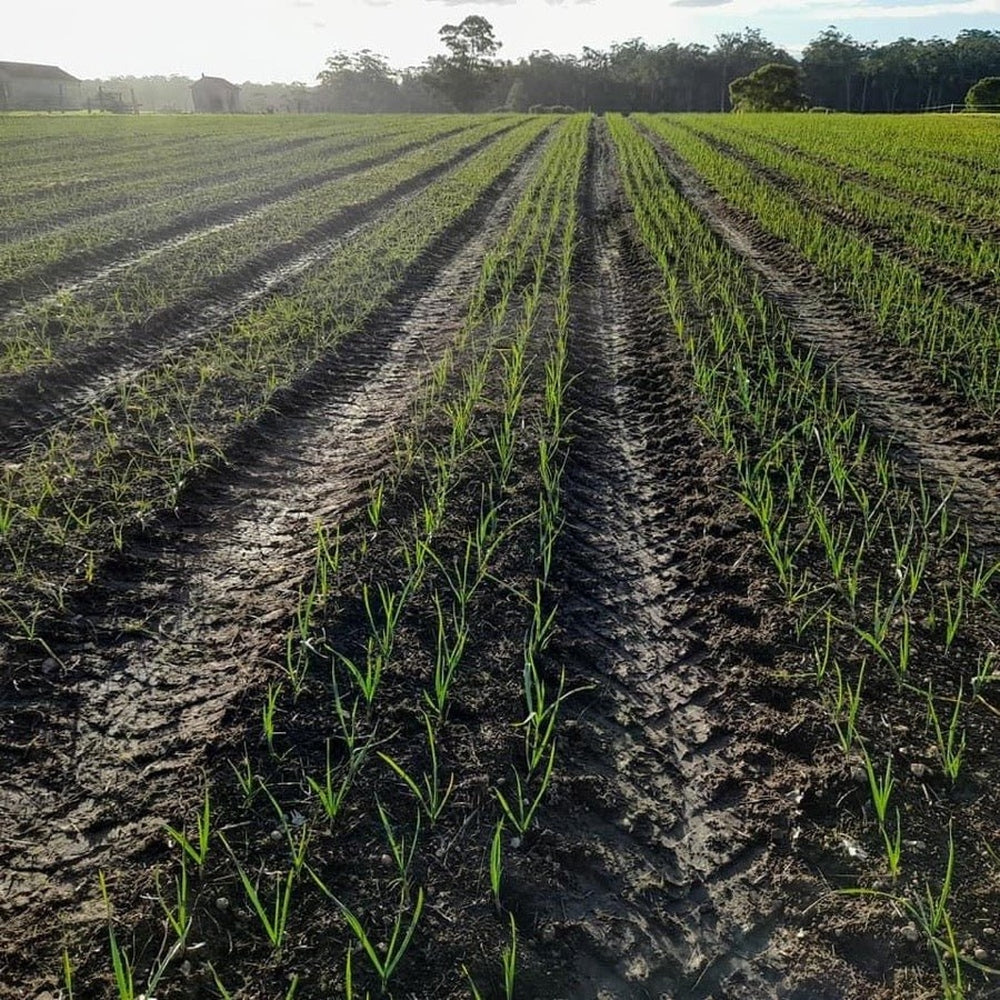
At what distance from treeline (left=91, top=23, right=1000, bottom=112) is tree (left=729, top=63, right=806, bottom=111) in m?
17.8

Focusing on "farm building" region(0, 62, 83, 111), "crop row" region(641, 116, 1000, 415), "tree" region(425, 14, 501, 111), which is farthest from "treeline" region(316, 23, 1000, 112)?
"crop row" region(641, 116, 1000, 415)

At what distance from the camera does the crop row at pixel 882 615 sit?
203 centimetres

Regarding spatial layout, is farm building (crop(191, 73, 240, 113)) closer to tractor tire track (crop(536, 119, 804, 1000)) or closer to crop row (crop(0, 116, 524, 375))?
crop row (crop(0, 116, 524, 375))

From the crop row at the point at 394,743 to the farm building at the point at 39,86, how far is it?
6124 centimetres

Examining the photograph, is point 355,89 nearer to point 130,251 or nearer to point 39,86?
point 39,86

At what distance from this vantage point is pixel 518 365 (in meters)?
5.28

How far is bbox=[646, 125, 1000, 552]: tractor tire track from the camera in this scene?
402 cm

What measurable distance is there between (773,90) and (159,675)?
2126 inches

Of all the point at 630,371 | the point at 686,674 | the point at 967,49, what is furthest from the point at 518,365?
the point at 967,49

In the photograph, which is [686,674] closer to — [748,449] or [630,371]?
[748,449]

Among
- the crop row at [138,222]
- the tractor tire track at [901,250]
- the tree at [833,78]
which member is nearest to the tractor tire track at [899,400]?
the tractor tire track at [901,250]

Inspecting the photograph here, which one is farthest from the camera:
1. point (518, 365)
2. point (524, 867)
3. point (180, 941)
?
point (518, 365)

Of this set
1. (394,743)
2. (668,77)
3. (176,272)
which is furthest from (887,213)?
(668,77)

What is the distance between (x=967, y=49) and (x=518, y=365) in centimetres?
9056
